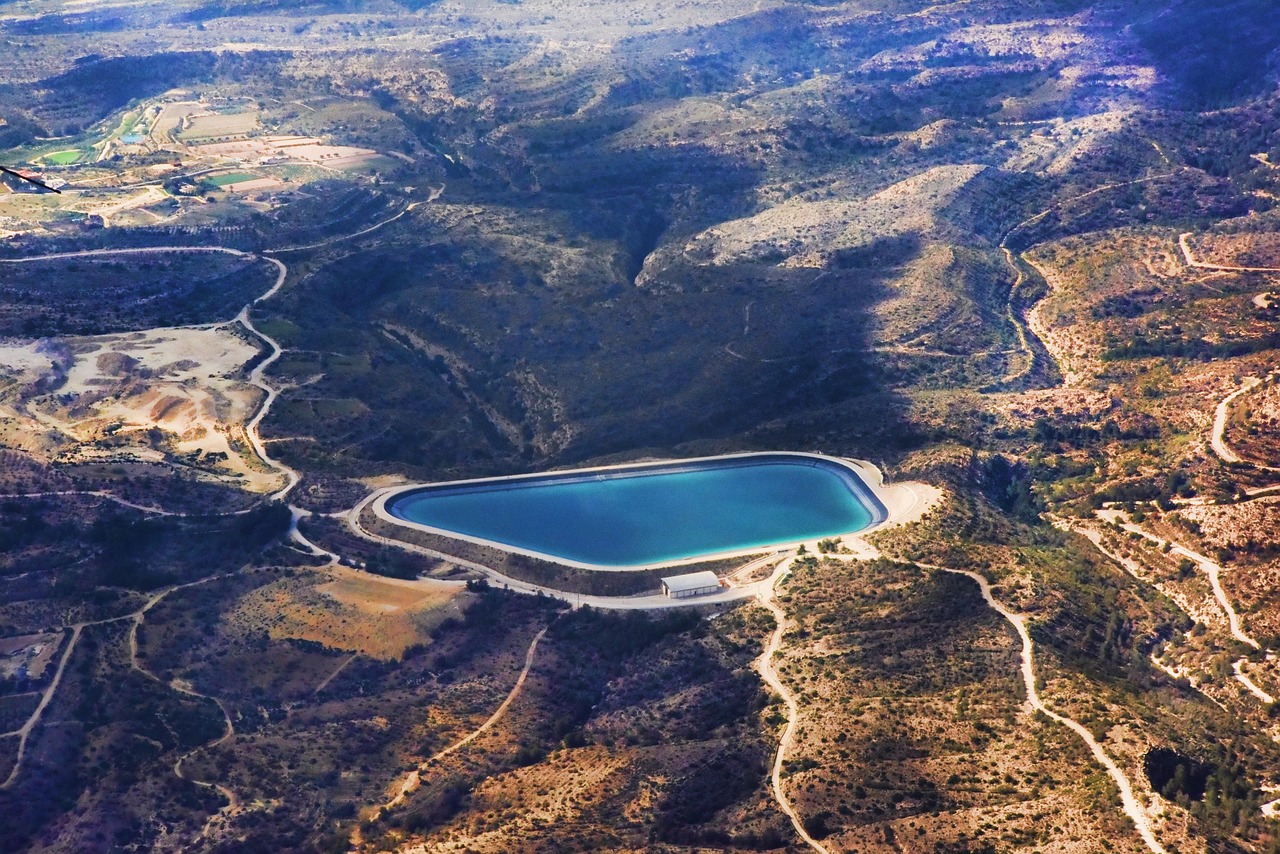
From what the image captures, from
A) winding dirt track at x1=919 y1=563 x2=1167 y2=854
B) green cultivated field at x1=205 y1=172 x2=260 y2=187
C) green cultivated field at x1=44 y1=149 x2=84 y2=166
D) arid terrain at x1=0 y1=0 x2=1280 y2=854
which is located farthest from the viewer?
green cultivated field at x1=44 y1=149 x2=84 y2=166

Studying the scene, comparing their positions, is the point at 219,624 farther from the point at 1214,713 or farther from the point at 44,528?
the point at 1214,713

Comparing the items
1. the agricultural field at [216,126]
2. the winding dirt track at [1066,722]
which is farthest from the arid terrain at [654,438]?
the agricultural field at [216,126]

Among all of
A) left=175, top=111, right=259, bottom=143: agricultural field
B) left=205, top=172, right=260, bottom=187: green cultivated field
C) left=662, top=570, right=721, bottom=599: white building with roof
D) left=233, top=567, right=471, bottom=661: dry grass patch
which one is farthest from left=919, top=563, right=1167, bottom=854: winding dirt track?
left=175, top=111, right=259, bottom=143: agricultural field

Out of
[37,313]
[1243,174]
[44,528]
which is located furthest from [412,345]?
[1243,174]

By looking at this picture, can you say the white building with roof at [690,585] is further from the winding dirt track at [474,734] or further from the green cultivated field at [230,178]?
the green cultivated field at [230,178]

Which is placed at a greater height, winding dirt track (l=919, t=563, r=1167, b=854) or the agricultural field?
the agricultural field

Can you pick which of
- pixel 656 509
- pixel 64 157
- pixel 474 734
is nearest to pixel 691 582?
pixel 656 509

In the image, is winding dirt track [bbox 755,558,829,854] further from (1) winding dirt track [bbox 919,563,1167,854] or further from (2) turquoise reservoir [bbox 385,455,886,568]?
(1) winding dirt track [bbox 919,563,1167,854]
